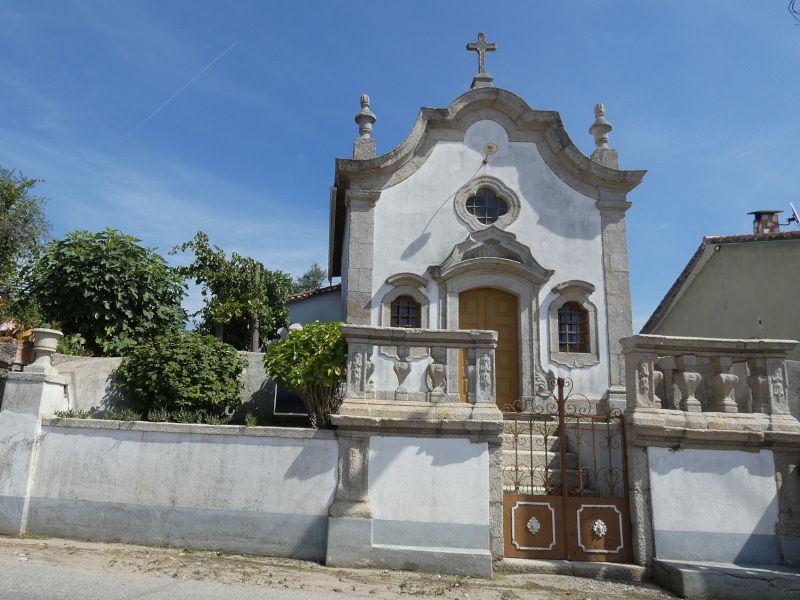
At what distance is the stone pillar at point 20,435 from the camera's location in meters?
6.61

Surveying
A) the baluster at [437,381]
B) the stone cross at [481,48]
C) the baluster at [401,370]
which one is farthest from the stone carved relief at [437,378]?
the stone cross at [481,48]

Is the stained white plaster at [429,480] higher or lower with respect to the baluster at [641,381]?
lower

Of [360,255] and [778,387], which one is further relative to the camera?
[360,255]

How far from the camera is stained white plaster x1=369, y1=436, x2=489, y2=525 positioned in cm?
631

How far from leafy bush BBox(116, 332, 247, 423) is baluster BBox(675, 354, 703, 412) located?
553cm

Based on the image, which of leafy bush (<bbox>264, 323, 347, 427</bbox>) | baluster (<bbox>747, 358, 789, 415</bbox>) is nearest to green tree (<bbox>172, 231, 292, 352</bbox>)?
leafy bush (<bbox>264, 323, 347, 427</bbox>)

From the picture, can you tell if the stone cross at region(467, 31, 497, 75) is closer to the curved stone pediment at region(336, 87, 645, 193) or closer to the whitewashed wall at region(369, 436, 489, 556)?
the curved stone pediment at region(336, 87, 645, 193)

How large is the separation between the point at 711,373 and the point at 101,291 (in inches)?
330

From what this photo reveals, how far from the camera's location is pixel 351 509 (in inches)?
247

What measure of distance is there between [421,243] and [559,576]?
631 centimetres

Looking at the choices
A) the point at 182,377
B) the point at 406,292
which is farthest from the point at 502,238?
the point at 182,377

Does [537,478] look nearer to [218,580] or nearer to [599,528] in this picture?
[599,528]

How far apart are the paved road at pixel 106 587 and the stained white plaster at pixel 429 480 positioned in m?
1.24

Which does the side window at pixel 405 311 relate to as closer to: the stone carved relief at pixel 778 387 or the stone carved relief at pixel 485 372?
the stone carved relief at pixel 485 372
